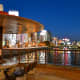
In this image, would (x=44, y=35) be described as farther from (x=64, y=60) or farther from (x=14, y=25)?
(x=64, y=60)

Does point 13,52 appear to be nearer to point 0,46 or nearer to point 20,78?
point 0,46

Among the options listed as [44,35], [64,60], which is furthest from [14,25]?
[44,35]

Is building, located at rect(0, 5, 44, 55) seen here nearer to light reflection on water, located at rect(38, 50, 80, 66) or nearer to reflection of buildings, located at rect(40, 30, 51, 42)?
light reflection on water, located at rect(38, 50, 80, 66)

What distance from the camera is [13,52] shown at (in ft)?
38.3

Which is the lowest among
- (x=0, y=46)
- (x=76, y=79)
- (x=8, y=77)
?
(x=76, y=79)

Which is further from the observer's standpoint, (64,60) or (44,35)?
(44,35)

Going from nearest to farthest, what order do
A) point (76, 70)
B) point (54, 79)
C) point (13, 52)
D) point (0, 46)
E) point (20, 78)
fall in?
point (20, 78)
point (54, 79)
point (76, 70)
point (0, 46)
point (13, 52)

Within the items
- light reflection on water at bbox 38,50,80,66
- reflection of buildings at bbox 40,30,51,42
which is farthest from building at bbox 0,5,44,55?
reflection of buildings at bbox 40,30,51,42

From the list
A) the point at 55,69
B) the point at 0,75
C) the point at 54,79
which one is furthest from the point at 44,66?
the point at 0,75

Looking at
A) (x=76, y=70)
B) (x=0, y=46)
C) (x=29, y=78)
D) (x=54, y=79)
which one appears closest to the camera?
(x=29, y=78)

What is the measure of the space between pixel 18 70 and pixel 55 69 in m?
3.20

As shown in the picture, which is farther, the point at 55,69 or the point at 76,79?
the point at 55,69

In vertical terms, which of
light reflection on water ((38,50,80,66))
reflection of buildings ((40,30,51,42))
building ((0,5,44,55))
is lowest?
light reflection on water ((38,50,80,66))

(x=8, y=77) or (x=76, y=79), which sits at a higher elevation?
(x=8, y=77)
